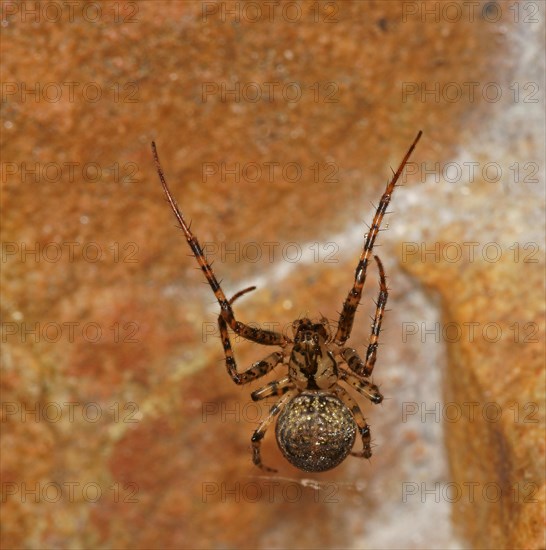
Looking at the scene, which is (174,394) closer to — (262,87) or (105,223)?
(105,223)

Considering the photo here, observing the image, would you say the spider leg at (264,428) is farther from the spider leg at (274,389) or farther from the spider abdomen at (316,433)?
the spider abdomen at (316,433)

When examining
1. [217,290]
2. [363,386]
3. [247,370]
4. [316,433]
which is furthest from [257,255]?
[316,433]

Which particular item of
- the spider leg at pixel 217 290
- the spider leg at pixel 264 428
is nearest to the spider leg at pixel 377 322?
the spider leg at pixel 217 290

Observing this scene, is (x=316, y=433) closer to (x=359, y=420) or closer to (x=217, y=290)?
(x=359, y=420)

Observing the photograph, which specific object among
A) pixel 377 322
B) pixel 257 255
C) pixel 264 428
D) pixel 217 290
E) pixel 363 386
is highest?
Answer: pixel 257 255

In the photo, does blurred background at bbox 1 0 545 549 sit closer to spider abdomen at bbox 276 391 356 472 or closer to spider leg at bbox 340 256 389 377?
spider leg at bbox 340 256 389 377

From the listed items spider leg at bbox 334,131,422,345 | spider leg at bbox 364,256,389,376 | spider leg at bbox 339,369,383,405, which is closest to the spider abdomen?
spider leg at bbox 339,369,383,405
